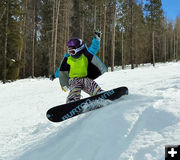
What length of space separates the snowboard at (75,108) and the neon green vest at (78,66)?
0.63m

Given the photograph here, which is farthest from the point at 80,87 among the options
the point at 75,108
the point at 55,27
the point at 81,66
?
the point at 55,27

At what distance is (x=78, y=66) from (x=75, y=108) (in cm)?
91

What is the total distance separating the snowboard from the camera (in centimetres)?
330

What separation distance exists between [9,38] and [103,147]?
17.5 m

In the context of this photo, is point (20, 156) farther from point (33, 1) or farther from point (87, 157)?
point (33, 1)

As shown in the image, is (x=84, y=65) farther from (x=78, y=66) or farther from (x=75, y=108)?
(x=75, y=108)

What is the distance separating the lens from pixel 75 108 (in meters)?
3.39

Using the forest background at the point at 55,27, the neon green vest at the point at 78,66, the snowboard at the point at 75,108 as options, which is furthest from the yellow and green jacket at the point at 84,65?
the forest background at the point at 55,27

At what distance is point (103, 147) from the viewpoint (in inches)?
86.4

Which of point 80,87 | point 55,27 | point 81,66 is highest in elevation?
point 55,27

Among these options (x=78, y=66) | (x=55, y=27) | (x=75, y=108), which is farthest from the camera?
(x=55, y=27)

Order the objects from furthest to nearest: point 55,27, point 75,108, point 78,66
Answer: point 55,27, point 78,66, point 75,108

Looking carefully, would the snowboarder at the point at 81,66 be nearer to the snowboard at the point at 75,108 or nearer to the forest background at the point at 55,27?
the snowboard at the point at 75,108

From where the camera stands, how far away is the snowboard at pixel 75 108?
330 centimetres
